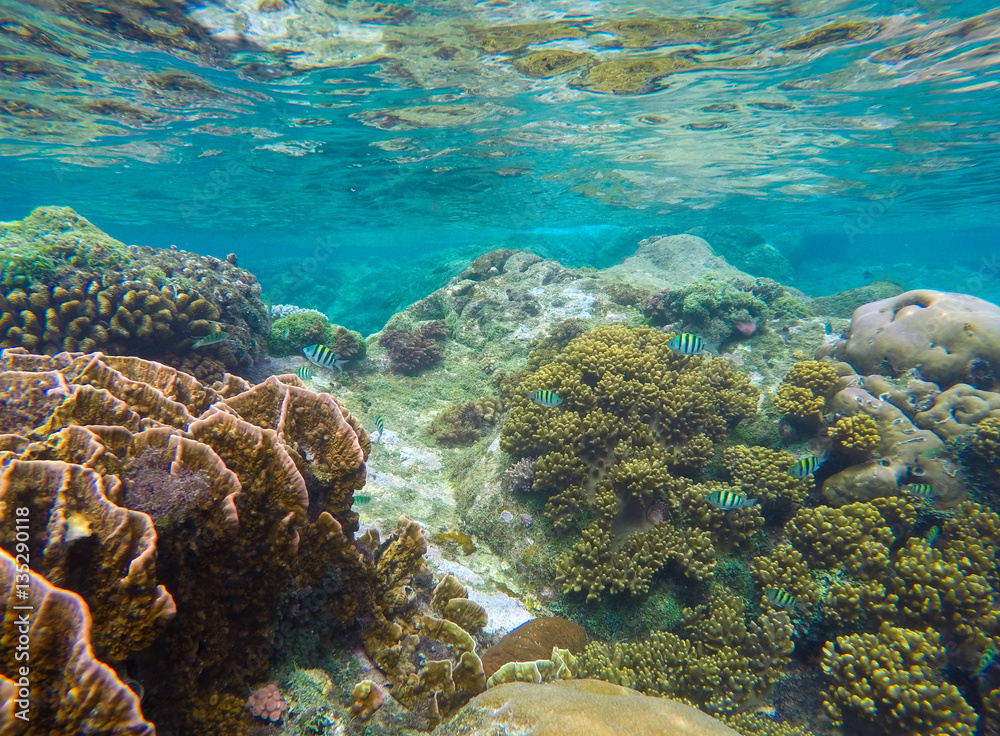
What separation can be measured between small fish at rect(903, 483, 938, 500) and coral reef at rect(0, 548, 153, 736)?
24.8ft

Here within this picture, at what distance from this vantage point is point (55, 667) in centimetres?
167

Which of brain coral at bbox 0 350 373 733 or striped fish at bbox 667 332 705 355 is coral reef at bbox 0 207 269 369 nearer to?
brain coral at bbox 0 350 373 733

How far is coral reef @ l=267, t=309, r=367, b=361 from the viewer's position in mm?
9578

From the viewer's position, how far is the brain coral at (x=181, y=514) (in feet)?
6.89

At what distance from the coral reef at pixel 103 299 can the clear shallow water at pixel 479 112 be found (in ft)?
23.6

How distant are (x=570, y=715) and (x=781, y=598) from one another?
3.60 metres

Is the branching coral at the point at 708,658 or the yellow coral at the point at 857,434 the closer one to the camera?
the branching coral at the point at 708,658

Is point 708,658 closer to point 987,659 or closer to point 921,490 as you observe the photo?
point 987,659

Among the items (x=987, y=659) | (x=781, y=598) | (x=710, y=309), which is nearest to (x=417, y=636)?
(x=781, y=598)

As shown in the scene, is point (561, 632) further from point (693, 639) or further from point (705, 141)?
point (705, 141)

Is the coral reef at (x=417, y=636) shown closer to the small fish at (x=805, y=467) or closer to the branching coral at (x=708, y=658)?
the branching coral at (x=708, y=658)

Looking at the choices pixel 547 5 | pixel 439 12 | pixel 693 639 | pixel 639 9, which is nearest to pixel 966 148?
pixel 639 9

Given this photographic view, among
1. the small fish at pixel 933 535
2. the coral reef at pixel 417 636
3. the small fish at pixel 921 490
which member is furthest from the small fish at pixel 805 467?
the coral reef at pixel 417 636

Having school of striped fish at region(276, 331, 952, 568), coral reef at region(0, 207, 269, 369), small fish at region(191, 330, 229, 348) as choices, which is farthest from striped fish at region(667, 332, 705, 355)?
coral reef at region(0, 207, 269, 369)
